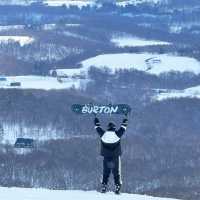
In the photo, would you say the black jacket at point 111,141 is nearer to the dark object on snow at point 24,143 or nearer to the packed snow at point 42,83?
the dark object on snow at point 24,143

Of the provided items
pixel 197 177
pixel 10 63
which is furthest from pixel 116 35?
pixel 197 177

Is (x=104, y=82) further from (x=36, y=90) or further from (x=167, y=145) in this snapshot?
(x=167, y=145)

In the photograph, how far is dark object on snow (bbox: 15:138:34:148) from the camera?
5253cm

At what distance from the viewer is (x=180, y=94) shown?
77000mm

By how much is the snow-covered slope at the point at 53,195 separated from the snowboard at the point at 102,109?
1754mm

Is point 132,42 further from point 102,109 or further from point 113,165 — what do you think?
point 113,165

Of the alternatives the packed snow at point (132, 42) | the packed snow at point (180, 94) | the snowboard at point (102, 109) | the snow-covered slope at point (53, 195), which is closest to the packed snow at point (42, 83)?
the packed snow at point (180, 94)

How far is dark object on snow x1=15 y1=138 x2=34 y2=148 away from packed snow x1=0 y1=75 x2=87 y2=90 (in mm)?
20686

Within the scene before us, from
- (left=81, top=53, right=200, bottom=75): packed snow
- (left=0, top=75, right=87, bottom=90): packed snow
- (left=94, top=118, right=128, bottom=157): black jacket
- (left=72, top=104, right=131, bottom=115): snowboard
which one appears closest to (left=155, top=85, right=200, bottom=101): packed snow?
(left=0, top=75, right=87, bottom=90): packed snow

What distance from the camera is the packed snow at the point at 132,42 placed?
4210 inches

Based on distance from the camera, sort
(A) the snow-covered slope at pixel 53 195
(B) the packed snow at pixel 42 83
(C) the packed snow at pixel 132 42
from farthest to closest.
→ (C) the packed snow at pixel 132 42, (B) the packed snow at pixel 42 83, (A) the snow-covered slope at pixel 53 195

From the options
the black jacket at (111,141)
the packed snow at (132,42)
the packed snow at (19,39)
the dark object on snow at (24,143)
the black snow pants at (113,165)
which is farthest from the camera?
the packed snow at (19,39)

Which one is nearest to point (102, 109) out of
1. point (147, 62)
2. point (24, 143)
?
point (24, 143)

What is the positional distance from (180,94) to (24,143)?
26.7 metres
